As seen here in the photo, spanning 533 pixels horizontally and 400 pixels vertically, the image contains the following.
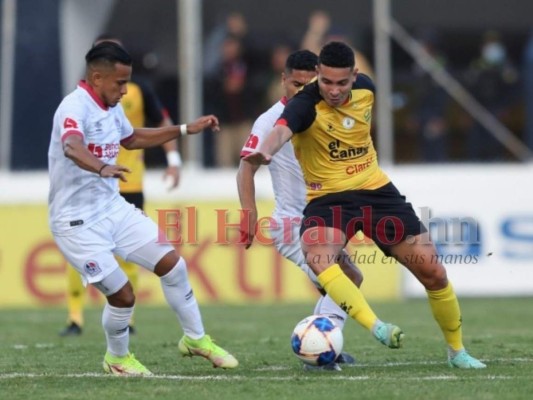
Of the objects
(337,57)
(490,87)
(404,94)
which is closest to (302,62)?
(337,57)

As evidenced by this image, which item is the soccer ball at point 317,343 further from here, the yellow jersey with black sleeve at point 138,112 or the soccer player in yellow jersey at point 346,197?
the yellow jersey with black sleeve at point 138,112

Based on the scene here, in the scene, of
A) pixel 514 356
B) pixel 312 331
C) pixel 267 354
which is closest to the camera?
pixel 312 331

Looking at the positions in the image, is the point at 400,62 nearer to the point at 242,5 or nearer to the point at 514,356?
the point at 242,5

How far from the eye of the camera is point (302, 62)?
982 cm

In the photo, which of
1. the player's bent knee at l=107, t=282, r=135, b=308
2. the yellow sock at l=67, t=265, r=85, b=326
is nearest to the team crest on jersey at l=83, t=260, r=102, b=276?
the player's bent knee at l=107, t=282, r=135, b=308

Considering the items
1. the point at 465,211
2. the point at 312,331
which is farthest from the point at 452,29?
the point at 312,331

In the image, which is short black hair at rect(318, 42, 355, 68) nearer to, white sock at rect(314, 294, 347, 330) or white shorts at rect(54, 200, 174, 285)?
white shorts at rect(54, 200, 174, 285)

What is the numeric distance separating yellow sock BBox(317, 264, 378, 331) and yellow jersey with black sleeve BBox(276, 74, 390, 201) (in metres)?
0.63

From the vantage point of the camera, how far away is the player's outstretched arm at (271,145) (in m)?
8.40

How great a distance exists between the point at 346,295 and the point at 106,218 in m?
1.80

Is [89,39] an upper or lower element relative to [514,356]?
upper

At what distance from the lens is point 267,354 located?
34.1 feet

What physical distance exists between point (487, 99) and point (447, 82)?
64cm

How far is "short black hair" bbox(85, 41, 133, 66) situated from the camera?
→ 8.80m
